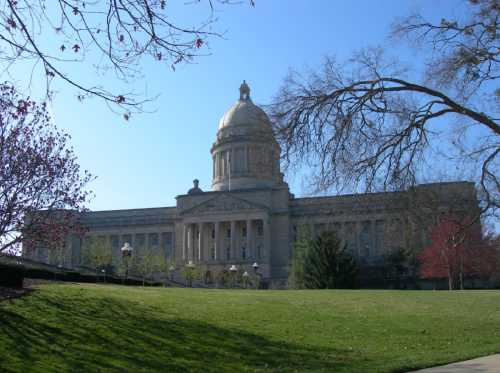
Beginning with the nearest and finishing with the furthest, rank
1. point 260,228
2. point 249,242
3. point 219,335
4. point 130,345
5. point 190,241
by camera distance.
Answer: point 130,345, point 219,335, point 249,242, point 260,228, point 190,241

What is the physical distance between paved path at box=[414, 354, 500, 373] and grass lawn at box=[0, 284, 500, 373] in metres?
0.70

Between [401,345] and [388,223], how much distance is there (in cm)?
347

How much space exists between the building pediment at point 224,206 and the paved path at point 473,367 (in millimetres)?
85563

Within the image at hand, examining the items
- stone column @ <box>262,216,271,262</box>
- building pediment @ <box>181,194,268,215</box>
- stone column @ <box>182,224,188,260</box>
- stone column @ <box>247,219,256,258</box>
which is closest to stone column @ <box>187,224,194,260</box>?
stone column @ <box>182,224,188,260</box>

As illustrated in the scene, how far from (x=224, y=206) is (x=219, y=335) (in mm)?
84081

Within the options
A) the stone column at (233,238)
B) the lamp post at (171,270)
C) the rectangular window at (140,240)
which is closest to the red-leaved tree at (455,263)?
the lamp post at (171,270)

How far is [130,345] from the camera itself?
555 inches

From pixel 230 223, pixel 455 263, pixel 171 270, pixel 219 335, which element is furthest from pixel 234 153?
Answer: pixel 219 335

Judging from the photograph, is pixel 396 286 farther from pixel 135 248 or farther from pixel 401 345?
pixel 401 345

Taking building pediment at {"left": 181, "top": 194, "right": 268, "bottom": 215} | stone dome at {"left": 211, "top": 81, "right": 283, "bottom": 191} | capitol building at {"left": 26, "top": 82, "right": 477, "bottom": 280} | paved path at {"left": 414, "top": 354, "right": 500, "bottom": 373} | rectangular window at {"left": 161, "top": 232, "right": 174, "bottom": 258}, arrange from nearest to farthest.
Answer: paved path at {"left": 414, "top": 354, "right": 500, "bottom": 373} < capitol building at {"left": 26, "top": 82, "right": 477, "bottom": 280} < building pediment at {"left": 181, "top": 194, "right": 268, "bottom": 215} < stone dome at {"left": 211, "top": 81, "right": 283, "bottom": 191} < rectangular window at {"left": 161, "top": 232, "right": 174, "bottom": 258}

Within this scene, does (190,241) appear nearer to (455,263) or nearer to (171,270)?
(171,270)

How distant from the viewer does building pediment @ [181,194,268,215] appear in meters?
98.2

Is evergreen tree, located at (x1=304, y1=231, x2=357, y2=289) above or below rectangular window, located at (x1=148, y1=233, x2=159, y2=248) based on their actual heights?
below

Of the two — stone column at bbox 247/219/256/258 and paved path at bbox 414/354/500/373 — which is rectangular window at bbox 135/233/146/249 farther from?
paved path at bbox 414/354/500/373
